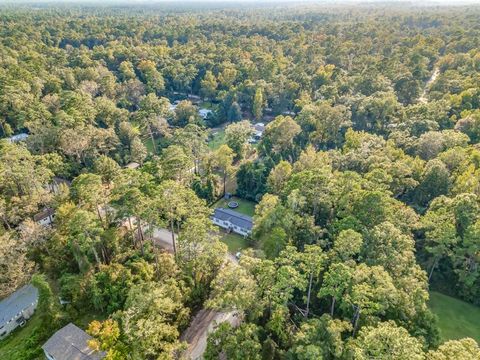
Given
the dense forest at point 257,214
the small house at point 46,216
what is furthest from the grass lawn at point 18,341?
the small house at point 46,216

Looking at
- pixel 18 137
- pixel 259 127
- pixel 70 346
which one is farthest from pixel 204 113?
pixel 70 346

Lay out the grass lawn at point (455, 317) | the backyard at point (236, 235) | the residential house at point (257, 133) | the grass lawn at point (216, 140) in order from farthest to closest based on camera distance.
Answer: the residential house at point (257, 133) < the grass lawn at point (216, 140) < the backyard at point (236, 235) < the grass lawn at point (455, 317)

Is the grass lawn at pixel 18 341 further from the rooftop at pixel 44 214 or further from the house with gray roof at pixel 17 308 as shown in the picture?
the rooftop at pixel 44 214

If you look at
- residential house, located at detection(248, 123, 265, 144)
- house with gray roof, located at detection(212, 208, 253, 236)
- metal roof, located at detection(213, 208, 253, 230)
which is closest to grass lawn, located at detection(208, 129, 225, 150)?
residential house, located at detection(248, 123, 265, 144)

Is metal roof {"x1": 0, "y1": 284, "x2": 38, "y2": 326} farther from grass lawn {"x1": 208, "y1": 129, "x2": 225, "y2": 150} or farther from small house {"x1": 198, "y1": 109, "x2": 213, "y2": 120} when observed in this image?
small house {"x1": 198, "y1": 109, "x2": 213, "y2": 120}

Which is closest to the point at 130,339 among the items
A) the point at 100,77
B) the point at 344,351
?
the point at 344,351

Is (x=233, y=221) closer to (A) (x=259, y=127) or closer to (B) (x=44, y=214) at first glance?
(B) (x=44, y=214)

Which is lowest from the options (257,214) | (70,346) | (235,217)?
(235,217)
